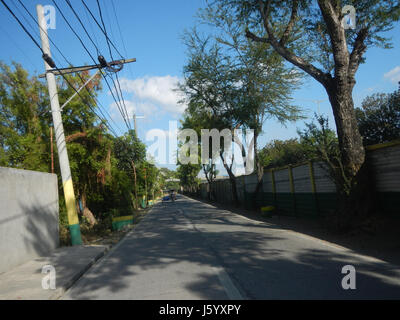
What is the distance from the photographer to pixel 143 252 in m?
9.04

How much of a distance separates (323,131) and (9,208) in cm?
927

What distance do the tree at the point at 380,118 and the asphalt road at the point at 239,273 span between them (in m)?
12.5

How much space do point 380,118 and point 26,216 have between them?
18975 mm

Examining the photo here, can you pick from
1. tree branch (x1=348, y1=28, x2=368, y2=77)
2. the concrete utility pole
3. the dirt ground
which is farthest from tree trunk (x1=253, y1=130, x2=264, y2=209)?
the concrete utility pole

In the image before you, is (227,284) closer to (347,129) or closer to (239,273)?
(239,273)

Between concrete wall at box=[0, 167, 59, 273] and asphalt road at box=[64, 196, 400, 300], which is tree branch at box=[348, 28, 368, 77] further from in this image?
concrete wall at box=[0, 167, 59, 273]

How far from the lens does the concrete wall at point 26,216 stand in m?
7.81

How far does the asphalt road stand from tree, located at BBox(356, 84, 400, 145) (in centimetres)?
1253

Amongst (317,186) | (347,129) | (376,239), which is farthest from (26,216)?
(317,186)

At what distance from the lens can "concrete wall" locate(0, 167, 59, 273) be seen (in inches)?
307

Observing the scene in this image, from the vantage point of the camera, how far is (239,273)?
5.90m

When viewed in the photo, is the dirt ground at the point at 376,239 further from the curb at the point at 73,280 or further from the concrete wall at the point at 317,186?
the curb at the point at 73,280
